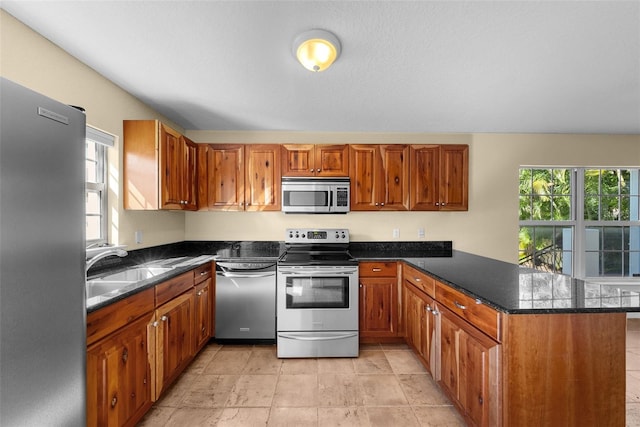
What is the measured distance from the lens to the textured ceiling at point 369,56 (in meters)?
1.53

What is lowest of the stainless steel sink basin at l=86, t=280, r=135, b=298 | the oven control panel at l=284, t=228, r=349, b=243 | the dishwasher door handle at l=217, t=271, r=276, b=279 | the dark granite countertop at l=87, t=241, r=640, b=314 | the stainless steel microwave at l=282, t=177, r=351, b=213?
the dishwasher door handle at l=217, t=271, r=276, b=279

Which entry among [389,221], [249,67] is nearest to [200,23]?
[249,67]

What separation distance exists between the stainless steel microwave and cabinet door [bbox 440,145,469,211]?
113 centimetres

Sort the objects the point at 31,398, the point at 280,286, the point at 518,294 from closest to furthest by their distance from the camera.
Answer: the point at 31,398
the point at 518,294
the point at 280,286

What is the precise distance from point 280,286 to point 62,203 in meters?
2.04

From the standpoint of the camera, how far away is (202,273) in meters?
2.84

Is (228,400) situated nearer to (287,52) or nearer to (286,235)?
(286,235)

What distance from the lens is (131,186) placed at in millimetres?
2562

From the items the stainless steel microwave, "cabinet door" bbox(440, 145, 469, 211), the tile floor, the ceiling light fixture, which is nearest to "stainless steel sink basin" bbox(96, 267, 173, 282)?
the tile floor

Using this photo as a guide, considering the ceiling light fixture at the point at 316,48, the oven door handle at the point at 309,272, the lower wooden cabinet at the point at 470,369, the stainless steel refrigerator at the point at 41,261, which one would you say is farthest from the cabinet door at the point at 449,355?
the stainless steel refrigerator at the point at 41,261

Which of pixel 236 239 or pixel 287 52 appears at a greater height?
pixel 287 52

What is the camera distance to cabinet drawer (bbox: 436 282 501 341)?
149 centimetres

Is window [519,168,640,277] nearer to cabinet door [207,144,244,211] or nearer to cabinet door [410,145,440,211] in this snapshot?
cabinet door [410,145,440,211]

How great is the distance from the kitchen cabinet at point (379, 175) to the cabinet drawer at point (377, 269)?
0.66 metres
